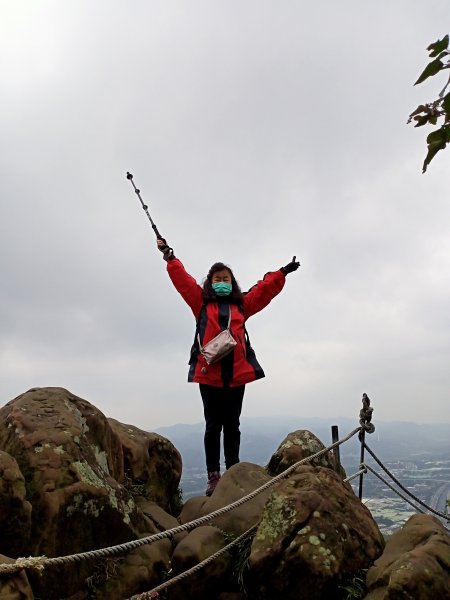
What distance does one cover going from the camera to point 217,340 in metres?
7.14

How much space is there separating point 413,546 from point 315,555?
120 cm

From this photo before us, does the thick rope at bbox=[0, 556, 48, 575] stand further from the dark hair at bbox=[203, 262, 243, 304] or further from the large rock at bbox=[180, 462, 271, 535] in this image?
the dark hair at bbox=[203, 262, 243, 304]

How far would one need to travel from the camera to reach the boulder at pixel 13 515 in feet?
14.5

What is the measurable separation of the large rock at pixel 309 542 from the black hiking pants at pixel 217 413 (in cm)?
208

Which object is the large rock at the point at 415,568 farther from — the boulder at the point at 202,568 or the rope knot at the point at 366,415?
the rope knot at the point at 366,415

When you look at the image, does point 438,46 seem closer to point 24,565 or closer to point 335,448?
point 24,565

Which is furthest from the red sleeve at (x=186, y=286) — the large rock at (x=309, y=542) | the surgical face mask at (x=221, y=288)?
the large rock at (x=309, y=542)

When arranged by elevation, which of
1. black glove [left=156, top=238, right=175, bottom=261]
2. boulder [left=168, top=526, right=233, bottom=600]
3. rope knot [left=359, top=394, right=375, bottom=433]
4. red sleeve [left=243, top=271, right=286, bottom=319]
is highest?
black glove [left=156, top=238, right=175, bottom=261]

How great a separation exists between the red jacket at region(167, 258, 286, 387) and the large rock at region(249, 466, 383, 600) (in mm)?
2223

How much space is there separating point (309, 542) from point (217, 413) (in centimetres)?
293

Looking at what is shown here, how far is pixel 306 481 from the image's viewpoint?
5.39 m

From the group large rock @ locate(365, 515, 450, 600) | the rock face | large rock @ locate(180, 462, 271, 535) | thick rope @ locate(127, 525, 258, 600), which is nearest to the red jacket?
large rock @ locate(180, 462, 271, 535)

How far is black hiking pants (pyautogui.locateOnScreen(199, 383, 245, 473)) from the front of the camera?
23.9 ft

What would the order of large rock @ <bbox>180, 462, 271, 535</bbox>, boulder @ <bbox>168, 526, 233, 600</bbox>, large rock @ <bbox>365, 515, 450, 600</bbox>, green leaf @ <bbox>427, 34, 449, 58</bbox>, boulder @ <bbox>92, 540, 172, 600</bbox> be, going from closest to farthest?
green leaf @ <bbox>427, 34, 449, 58</bbox>
large rock @ <bbox>365, 515, 450, 600</bbox>
boulder @ <bbox>92, 540, 172, 600</bbox>
boulder @ <bbox>168, 526, 233, 600</bbox>
large rock @ <bbox>180, 462, 271, 535</bbox>
